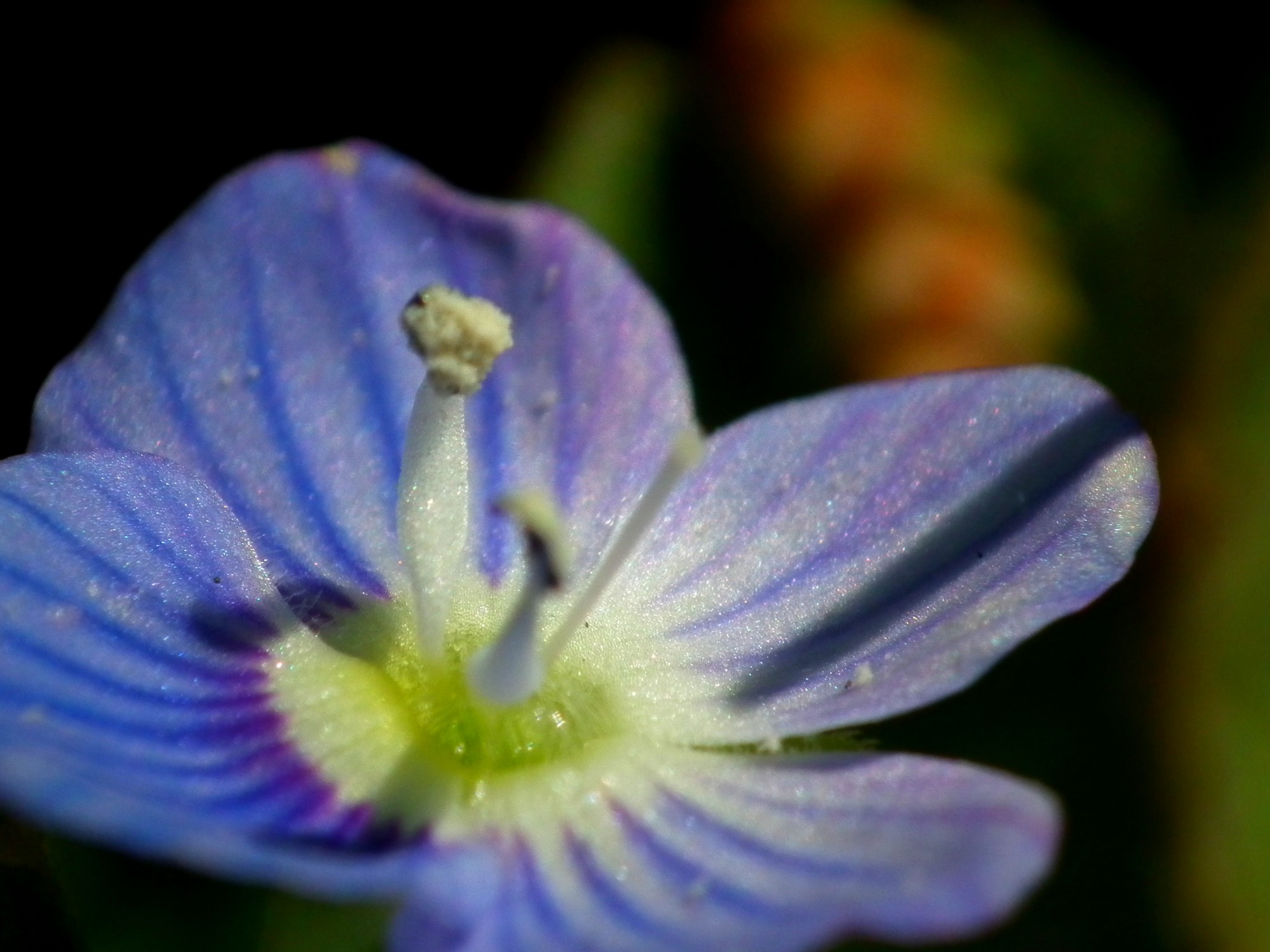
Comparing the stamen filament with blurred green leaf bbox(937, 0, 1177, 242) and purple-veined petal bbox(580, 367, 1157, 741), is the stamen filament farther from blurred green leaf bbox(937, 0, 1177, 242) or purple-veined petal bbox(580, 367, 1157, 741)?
blurred green leaf bbox(937, 0, 1177, 242)

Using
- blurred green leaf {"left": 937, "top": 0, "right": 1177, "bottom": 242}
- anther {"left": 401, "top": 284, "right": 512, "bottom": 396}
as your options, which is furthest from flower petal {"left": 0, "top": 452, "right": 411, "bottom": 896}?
blurred green leaf {"left": 937, "top": 0, "right": 1177, "bottom": 242}

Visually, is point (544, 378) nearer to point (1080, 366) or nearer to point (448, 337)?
point (448, 337)

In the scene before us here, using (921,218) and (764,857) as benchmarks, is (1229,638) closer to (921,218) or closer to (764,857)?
(921,218)

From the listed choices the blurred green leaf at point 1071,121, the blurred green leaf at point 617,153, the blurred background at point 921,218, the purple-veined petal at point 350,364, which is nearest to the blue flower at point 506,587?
the purple-veined petal at point 350,364

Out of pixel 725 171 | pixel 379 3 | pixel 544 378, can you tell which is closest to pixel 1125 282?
pixel 725 171

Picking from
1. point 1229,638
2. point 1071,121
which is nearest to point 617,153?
point 1071,121

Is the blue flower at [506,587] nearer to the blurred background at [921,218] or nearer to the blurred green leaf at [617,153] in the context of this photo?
the blurred background at [921,218]
